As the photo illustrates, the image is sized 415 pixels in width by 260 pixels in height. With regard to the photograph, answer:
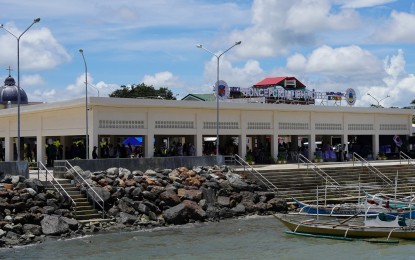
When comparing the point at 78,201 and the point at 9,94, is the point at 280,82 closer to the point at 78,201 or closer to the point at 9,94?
the point at 9,94

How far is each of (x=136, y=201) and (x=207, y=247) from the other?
781 cm

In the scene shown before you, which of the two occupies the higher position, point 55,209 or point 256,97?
point 256,97

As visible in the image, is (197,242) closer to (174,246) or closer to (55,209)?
(174,246)

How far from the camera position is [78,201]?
1248 inches

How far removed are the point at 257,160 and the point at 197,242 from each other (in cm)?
2246

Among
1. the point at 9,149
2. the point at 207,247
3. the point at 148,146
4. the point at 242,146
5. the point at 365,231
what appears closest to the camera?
the point at 207,247

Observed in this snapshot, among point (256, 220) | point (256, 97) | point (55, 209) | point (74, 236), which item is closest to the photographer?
point (74, 236)

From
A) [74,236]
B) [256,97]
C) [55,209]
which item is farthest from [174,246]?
[256,97]

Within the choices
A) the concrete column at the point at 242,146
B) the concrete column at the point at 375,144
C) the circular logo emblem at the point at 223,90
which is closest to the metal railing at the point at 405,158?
the concrete column at the point at 375,144

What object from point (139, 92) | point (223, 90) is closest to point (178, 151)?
point (223, 90)

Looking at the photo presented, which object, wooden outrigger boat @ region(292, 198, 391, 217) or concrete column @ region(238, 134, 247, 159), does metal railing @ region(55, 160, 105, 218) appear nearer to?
wooden outrigger boat @ region(292, 198, 391, 217)

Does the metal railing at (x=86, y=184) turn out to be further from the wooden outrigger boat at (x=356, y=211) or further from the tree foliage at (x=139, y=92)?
the tree foliage at (x=139, y=92)

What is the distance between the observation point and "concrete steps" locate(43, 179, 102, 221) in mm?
30750

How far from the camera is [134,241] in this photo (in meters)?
27.1
